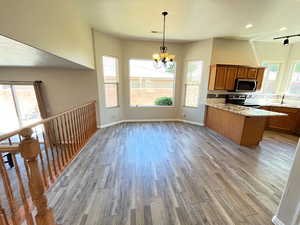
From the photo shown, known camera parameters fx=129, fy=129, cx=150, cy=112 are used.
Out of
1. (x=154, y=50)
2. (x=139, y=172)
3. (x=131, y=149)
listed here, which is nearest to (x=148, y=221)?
(x=139, y=172)

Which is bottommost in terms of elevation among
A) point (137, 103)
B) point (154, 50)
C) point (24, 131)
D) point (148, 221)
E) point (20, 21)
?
point (148, 221)

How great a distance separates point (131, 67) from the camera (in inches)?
198

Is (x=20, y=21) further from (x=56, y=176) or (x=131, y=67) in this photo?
(x=131, y=67)

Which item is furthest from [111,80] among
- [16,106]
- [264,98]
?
[264,98]

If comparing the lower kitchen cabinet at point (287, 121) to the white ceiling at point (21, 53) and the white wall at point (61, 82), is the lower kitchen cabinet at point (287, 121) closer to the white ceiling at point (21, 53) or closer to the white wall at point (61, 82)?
the white wall at point (61, 82)

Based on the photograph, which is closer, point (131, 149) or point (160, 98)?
point (131, 149)

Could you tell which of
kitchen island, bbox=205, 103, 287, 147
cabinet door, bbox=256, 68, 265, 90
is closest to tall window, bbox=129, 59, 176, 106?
kitchen island, bbox=205, 103, 287, 147

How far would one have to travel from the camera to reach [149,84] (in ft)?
17.3

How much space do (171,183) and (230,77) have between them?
13.4 feet

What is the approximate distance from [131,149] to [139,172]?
89 cm

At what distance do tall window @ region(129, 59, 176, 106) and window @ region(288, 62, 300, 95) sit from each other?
4.44 metres

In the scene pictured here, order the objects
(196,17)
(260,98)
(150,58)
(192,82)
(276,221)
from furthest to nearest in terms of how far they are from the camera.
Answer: (260,98) < (192,82) < (150,58) < (196,17) < (276,221)

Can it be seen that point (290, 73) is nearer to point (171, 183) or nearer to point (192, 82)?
point (192, 82)

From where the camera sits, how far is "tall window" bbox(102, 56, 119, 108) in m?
4.55
